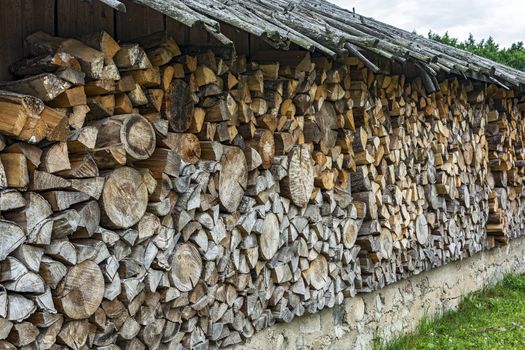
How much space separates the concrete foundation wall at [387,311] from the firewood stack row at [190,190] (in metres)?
0.14

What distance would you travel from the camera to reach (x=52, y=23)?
2668mm

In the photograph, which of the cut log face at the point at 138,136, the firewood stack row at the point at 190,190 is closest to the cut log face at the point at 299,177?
the firewood stack row at the point at 190,190

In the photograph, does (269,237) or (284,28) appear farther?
(269,237)

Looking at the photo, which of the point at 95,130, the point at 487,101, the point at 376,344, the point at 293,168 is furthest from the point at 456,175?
the point at 95,130

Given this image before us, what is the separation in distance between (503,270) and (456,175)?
226 centimetres

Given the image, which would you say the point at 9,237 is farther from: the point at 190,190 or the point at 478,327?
the point at 478,327

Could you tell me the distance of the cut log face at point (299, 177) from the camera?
13.1ft

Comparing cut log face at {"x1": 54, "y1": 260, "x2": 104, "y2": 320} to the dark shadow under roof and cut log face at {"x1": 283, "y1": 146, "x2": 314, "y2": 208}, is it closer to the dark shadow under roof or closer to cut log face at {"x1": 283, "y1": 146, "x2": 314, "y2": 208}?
the dark shadow under roof

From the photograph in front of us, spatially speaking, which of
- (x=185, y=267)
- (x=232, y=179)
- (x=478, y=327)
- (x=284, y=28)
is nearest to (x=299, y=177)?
(x=232, y=179)

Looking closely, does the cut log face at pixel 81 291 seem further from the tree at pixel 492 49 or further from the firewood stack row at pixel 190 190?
the tree at pixel 492 49

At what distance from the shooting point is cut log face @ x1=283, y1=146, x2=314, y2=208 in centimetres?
400

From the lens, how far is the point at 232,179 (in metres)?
3.51

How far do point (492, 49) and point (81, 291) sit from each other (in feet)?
66.8

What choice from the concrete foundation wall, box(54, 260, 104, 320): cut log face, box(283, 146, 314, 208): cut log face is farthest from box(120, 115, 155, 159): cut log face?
the concrete foundation wall
